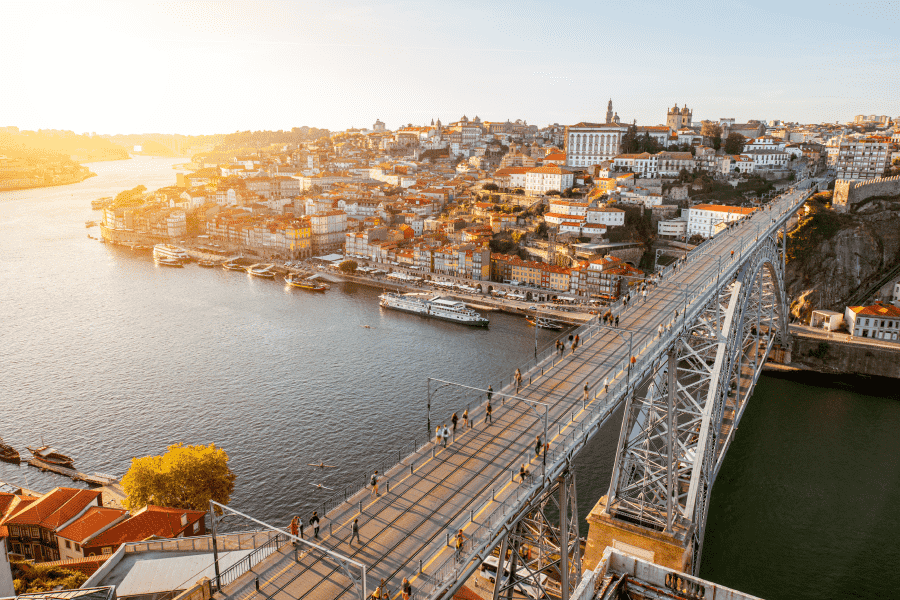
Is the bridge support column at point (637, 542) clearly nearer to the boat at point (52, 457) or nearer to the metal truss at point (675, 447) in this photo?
the metal truss at point (675, 447)

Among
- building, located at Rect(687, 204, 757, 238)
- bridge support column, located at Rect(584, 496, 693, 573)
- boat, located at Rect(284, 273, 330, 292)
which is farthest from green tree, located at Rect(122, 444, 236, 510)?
building, located at Rect(687, 204, 757, 238)

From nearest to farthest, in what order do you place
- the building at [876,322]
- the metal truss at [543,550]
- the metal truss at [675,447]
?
1. the metal truss at [543,550]
2. the metal truss at [675,447]
3. the building at [876,322]

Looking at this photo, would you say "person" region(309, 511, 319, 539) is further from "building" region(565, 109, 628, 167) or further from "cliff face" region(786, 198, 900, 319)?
"building" region(565, 109, 628, 167)

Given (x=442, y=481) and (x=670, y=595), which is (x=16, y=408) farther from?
(x=670, y=595)

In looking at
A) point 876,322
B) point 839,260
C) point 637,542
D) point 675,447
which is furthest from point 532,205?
point 637,542

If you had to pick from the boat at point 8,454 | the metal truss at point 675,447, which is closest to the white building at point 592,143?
the metal truss at point 675,447

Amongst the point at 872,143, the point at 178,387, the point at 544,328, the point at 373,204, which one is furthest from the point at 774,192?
the point at 178,387
